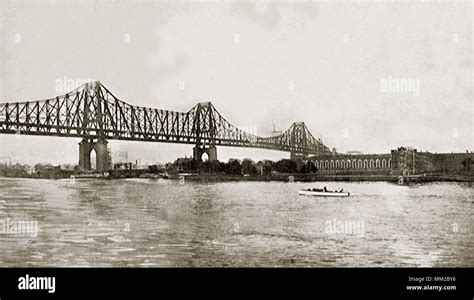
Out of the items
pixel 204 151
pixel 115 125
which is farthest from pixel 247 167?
pixel 115 125

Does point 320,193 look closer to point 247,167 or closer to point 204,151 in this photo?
point 247,167

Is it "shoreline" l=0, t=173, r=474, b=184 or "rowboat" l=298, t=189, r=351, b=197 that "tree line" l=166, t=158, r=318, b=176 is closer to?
"shoreline" l=0, t=173, r=474, b=184

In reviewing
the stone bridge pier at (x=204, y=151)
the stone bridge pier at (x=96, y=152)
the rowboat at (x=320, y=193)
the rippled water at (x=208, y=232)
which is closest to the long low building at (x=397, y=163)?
the rippled water at (x=208, y=232)

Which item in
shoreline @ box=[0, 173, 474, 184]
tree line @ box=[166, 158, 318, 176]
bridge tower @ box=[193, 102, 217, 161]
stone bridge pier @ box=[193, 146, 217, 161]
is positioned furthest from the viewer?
tree line @ box=[166, 158, 318, 176]

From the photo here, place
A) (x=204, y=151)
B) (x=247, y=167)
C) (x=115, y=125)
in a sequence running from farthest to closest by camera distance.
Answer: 1. (x=247, y=167)
2. (x=204, y=151)
3. (x=115, y=125)

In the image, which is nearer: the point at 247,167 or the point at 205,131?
the point at 205,131

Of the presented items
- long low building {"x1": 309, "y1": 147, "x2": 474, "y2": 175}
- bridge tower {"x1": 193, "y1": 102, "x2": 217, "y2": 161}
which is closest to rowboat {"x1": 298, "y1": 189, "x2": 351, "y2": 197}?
long low building {"x1": 309, "y1": 147, "x2": 474, "y2": 175}
